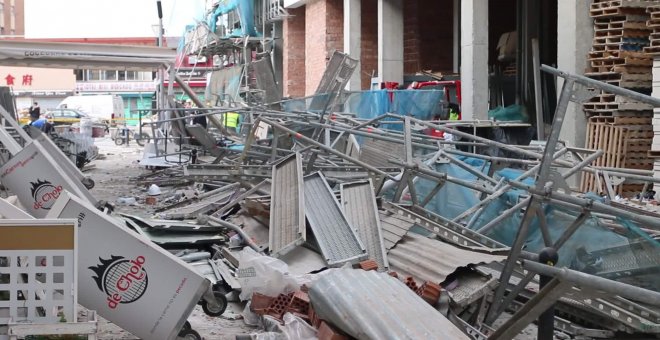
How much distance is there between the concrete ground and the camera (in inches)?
263

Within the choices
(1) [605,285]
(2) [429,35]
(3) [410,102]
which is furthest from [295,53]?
(1) [605,285]

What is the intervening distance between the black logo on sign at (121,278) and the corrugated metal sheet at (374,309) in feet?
3.87

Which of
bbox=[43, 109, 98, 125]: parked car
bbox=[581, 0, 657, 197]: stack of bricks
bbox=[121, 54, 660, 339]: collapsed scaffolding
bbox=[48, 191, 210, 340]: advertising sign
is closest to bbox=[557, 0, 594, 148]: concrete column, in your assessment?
bbox=[581, 0, 657, 197]: stack of bricks

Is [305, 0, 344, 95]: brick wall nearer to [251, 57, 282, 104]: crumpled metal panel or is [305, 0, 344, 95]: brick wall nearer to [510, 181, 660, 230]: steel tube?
[251, 57, 282, 104]: crumpled metal panel

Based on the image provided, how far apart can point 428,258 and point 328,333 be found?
6.85 ft

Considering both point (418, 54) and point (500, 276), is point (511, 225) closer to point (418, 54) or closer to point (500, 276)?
point (500, 276)

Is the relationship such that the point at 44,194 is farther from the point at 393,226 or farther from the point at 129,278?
the point at 393,226

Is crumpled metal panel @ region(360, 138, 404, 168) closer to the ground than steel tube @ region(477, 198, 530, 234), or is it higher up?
higher up

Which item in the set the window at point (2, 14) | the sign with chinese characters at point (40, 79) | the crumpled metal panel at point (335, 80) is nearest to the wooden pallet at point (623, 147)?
the crumpled metal panel at point (335, 80)

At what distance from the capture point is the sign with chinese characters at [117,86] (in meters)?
71.2

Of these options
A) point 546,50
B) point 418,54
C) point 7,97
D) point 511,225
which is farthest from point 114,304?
point 418,54

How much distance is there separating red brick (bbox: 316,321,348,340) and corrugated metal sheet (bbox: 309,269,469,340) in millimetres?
46

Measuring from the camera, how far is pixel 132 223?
892 cm

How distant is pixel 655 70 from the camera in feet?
47.1
